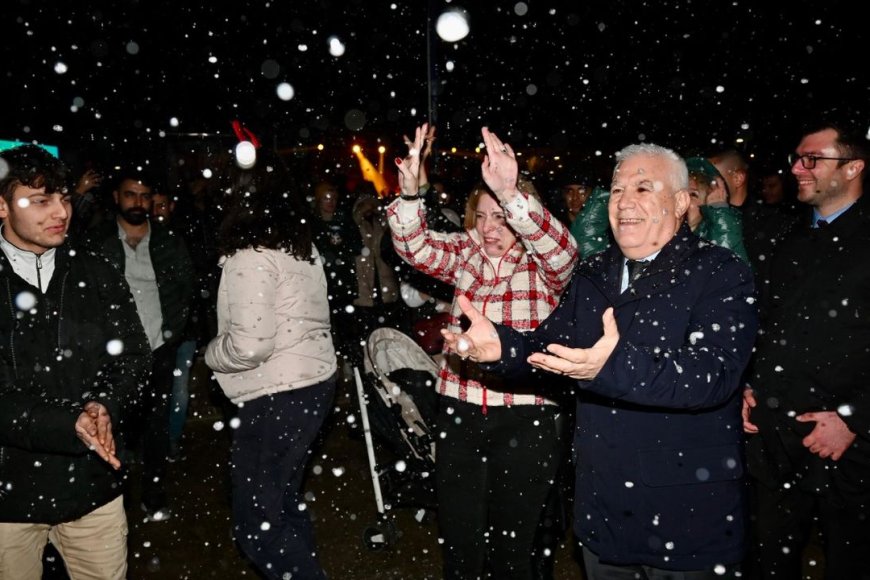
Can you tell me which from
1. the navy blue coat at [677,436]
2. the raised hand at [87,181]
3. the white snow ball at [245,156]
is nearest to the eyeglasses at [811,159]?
the navy blue coat at [677,436]

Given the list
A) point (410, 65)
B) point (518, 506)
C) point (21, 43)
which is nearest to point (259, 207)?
point (518, 506)

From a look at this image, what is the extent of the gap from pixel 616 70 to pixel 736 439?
14468mm

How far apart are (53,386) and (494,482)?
2119 millimetres

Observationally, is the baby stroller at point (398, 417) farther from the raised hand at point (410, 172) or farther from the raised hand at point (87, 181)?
the raised hand at point (87, 181)

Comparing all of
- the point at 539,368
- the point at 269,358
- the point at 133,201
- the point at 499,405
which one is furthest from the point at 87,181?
the point at 539,368

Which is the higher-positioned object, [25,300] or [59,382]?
[25,300]

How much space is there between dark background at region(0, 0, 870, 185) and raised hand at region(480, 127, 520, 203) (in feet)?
22.5

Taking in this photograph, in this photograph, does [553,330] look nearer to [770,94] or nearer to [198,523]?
[198,523]

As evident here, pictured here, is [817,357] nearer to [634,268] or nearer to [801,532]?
[801,532]

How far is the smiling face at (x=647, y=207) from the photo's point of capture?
233 cm

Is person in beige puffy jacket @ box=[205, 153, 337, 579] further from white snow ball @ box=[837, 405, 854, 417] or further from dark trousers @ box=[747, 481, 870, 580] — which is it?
white snow ball @ box=[837, 405, 854, 417]

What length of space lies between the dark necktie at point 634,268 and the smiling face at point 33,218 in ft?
8.22

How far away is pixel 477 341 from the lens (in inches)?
87.7

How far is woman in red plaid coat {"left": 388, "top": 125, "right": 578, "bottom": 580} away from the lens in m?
2.84
